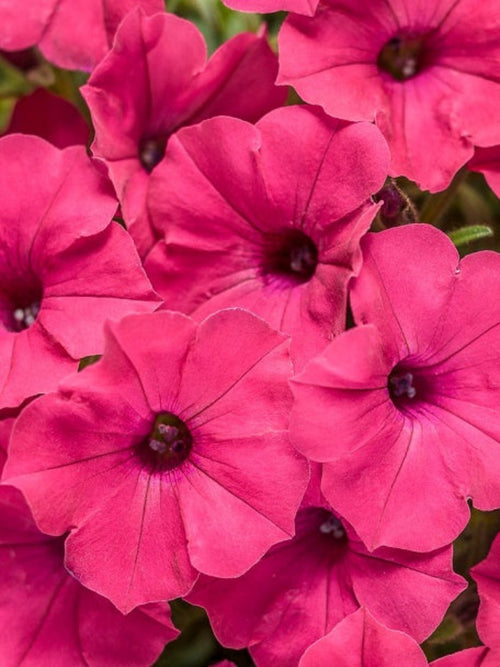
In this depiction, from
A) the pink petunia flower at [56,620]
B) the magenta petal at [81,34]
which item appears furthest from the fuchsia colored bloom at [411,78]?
the pink petunia flower at [56,620]

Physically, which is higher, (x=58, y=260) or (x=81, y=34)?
(x=81, y=34)

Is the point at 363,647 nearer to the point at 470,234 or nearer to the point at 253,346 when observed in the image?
the point at 253,346

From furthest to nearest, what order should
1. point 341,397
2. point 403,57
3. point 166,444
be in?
point 403,57
point 166,444
point 341,397

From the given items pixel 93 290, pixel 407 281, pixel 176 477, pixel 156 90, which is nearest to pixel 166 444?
pixel 176 477

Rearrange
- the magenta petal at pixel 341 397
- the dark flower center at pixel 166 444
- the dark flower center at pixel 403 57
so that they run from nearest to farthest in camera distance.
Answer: the magenta petal at pixel 341 397 < the dark flower center at pixel 166 444 < the dark flower center at pixel 403 57

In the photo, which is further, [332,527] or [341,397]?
[332,527]

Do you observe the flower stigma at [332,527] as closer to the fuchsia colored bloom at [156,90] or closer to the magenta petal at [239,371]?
the magenta petal at [239,371]

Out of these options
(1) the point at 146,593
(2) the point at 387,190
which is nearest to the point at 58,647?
(1) the point at 146,593

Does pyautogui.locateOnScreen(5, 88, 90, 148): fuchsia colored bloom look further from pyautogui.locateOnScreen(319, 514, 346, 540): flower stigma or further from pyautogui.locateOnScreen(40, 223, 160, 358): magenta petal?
pyautogui.locateOnScreen(319, 514, 346, 540): flower stigma
